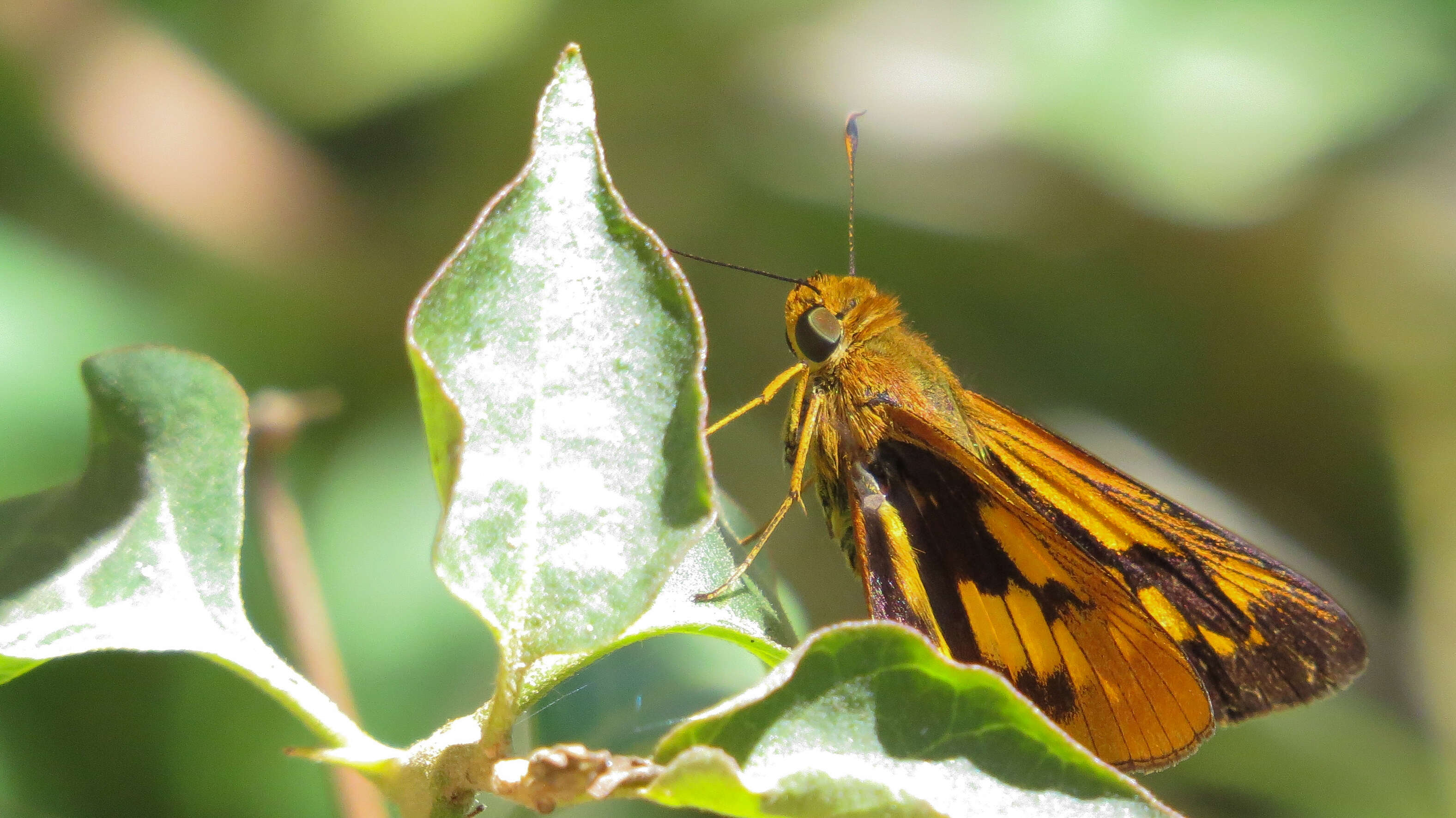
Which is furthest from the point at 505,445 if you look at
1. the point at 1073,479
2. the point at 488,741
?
the point at 1073,479

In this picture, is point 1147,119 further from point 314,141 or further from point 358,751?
point 358,751

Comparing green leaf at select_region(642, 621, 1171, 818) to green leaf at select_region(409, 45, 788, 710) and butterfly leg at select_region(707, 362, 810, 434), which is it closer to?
green leaf at select_region(409, 45, 788, 710)

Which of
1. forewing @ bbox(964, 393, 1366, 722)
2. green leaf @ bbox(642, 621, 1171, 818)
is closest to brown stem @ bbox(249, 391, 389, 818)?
green leaf @ bbox(642, 621, 1171, 818)

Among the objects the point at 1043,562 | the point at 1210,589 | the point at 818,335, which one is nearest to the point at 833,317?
the point at 818,335

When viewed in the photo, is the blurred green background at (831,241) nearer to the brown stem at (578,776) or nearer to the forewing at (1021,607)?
the forewing at (1021,607)

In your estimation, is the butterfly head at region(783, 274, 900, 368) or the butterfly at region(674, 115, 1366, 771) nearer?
the butterfly at region(674, 115, 1366, 771)

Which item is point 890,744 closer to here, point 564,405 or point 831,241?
point 564,405

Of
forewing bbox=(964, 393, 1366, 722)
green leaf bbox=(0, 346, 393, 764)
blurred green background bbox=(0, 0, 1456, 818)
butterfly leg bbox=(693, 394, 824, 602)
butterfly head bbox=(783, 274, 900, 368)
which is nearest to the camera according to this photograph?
green leaf bbox=(0, 346, 393, 764)
